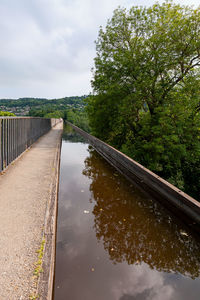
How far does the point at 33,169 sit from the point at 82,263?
5003mm

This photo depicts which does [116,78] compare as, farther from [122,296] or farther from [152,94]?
[122,296]

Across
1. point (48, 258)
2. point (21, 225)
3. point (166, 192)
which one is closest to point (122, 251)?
point (48, 258)

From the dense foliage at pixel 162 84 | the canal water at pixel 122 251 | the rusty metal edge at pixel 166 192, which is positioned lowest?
the canal water at pixel 122 251

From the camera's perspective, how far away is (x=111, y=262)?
9.89 feet

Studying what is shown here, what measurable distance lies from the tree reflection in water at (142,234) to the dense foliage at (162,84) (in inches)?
261

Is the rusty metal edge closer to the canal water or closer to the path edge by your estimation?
the canal water

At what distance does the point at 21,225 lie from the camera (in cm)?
346

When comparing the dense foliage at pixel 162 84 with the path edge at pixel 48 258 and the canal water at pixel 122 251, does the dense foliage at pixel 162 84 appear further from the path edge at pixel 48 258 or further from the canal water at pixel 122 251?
the path edge at pixel 48 258

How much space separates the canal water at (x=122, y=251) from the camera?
2.54m

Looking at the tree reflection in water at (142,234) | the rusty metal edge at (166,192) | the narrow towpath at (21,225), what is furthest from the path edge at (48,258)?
the rusty metal edge at (166,192)

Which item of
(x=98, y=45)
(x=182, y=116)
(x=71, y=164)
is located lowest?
(x=71, y=164)

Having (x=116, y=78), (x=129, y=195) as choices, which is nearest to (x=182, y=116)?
(x=116, y=78)

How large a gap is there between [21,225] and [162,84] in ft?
43.0

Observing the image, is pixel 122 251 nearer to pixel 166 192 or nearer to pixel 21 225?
pixel 21 225
